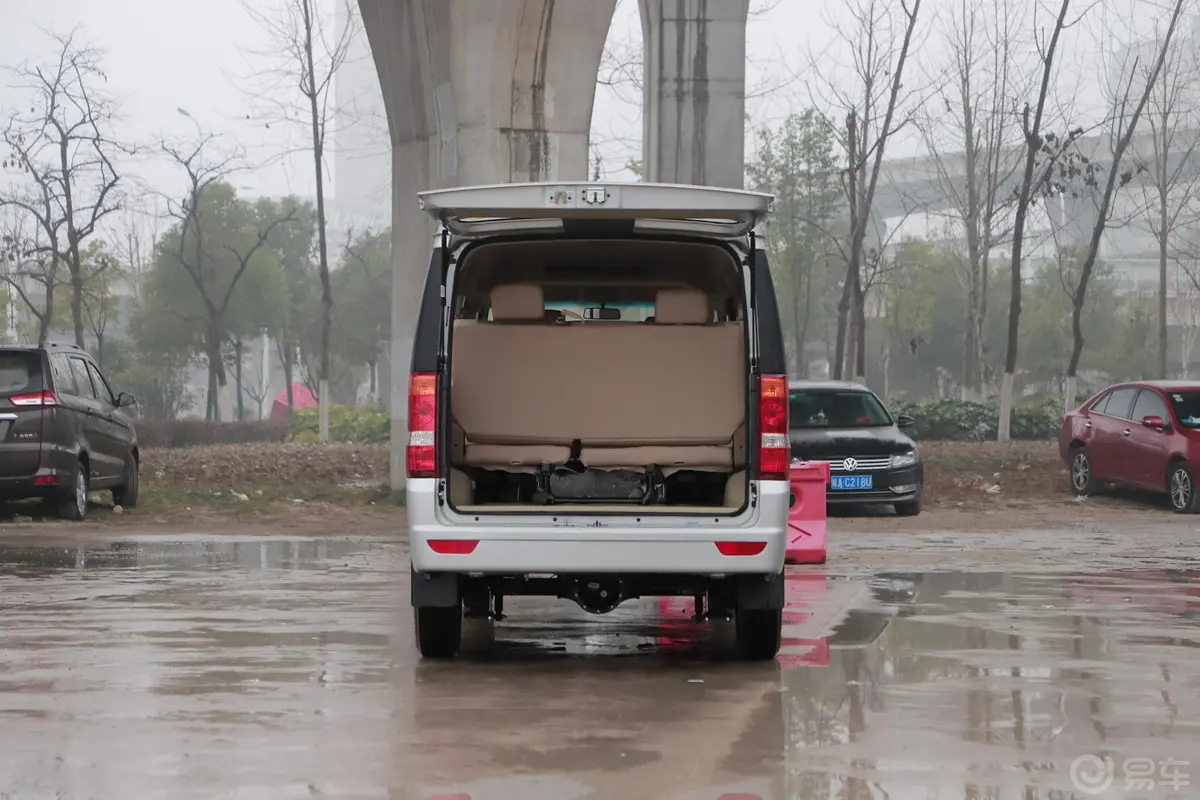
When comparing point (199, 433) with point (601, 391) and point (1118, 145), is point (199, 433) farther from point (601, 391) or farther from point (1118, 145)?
point (601, 391)

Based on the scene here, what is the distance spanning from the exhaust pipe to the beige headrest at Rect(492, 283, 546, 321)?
1.35 metres

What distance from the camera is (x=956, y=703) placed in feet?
A: 23.8

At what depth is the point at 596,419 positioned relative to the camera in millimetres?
9164

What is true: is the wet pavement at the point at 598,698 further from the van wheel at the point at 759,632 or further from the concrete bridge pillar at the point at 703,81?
the concrete bridge pillar at the point at 703,81

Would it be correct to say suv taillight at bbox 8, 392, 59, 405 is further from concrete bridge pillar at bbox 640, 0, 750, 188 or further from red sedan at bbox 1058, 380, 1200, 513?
red sedan at bbox 1058, 380, 1200, 513

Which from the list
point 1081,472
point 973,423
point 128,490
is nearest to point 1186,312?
point 973,423

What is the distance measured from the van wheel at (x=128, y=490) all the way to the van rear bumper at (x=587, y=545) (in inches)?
514

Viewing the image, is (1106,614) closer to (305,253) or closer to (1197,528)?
(1197,528)

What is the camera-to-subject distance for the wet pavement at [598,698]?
5777 millimetres

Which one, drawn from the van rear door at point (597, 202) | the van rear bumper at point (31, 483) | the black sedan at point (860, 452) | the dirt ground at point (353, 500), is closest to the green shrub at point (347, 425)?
the dirt ground at point (353, 500)

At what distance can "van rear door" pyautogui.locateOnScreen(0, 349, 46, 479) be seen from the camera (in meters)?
17.2

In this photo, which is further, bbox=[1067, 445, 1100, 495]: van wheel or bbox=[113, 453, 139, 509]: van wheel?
bbox=[1067, 445, 1100, 495]: van wheel

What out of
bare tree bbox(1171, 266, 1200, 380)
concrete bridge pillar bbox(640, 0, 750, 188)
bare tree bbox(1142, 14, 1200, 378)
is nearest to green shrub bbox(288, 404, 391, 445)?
bare tree bbox(1142, 14, 1200, 378)

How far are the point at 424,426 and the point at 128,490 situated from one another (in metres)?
13.2
